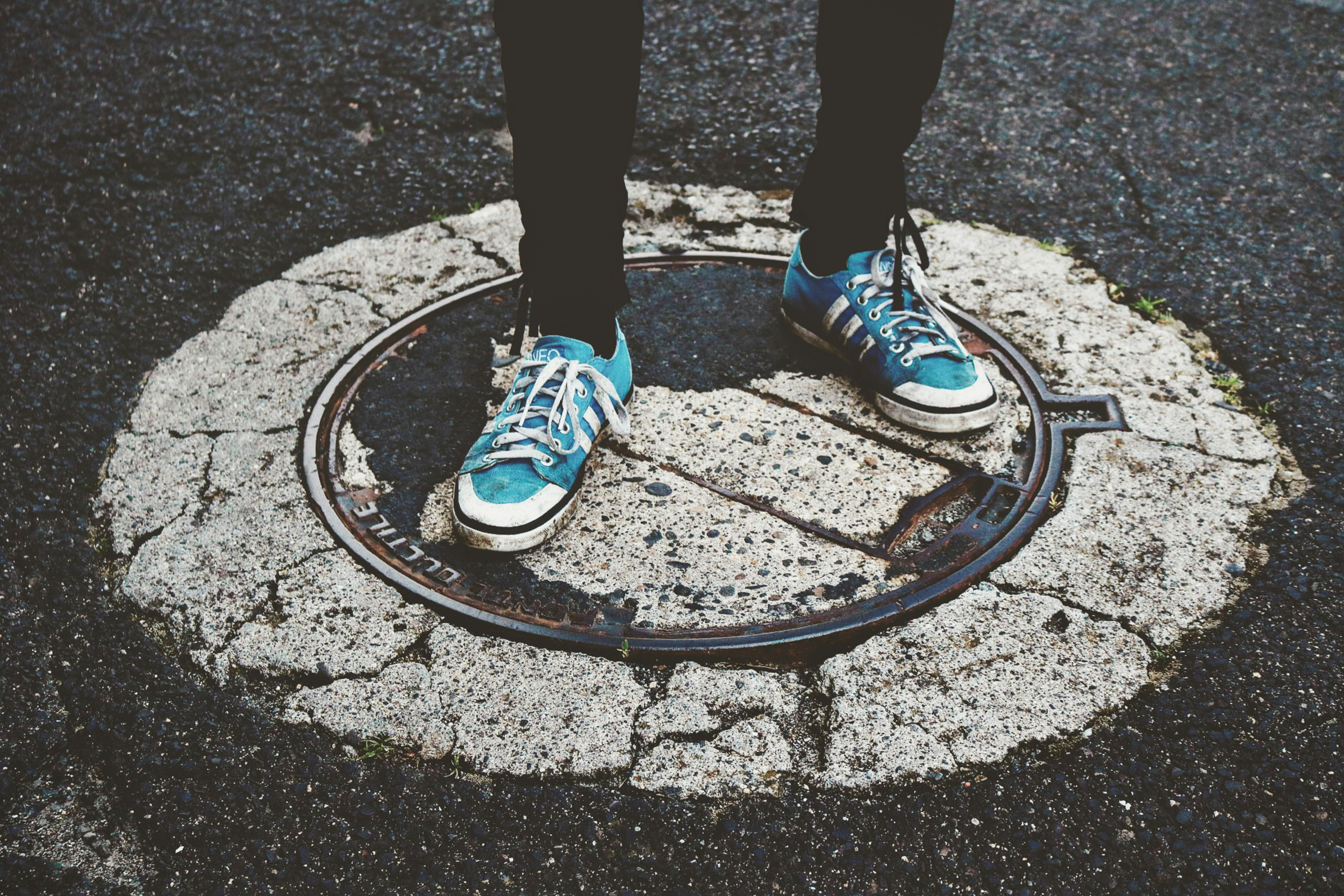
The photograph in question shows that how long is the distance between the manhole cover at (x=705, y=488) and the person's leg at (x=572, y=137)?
12.2 inches

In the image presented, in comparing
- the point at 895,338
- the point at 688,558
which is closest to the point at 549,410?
the point at 688,558

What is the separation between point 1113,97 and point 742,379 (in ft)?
6.02

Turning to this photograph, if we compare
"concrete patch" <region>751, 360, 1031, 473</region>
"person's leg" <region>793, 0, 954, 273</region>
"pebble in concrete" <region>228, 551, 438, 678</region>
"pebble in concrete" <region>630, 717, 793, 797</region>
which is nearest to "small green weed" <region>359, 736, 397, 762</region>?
"pebble in concrete" <region>228, 551, 438, 678</region>

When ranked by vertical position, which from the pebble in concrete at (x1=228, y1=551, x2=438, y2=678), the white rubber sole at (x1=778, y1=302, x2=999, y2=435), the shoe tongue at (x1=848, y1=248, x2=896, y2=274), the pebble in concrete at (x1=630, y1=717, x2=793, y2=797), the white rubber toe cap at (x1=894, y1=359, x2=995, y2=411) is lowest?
the pebble in concrete at (x1=228, y1=551, x2=438, y2=678)

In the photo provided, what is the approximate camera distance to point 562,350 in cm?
179

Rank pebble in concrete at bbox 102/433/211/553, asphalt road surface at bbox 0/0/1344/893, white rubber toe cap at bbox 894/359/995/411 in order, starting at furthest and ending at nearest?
white rubber toe cap at bbox 894/359/995/411 < pebble in concrete at bbox 102/433/211/553 < asphalt road surface at bbox 0/0/1344/893

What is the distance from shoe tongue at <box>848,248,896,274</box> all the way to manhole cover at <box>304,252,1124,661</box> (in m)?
0.19

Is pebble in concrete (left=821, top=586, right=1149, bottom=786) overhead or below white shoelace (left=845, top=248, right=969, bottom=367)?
below

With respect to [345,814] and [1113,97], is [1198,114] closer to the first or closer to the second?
[1113,97]

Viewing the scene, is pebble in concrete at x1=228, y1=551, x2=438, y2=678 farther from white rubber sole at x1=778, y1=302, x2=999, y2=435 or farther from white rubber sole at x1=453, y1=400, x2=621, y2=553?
white rubber sole at x1=778, y1=302, x2=999, y2=435

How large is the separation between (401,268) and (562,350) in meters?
0.73

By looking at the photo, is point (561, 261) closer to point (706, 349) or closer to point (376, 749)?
point (706, 349)

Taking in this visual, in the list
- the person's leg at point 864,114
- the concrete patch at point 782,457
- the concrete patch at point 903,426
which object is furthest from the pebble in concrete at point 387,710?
the person's leg at point 864,114

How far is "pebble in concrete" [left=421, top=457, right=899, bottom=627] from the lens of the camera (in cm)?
156
